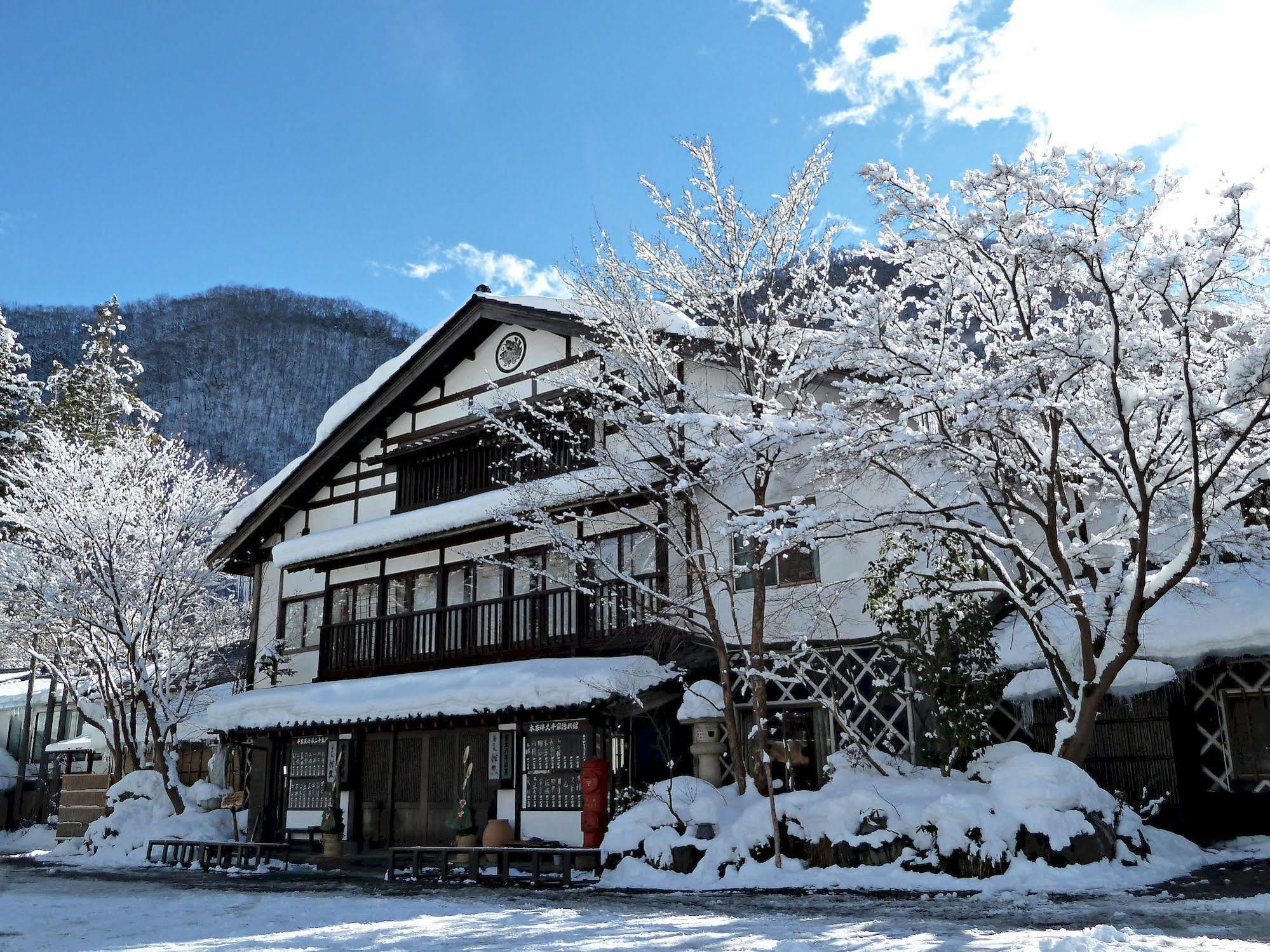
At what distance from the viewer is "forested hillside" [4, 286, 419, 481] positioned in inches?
3575

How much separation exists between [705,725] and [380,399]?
9898 millimetres

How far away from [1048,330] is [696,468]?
6.85 metres

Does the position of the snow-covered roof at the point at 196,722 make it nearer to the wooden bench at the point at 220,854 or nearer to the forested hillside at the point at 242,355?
the wooden bench at the point at 220,854

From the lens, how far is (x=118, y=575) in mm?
22141

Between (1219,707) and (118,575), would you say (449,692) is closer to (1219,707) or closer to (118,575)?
(118,575)

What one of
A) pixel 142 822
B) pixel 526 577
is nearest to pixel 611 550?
pixel 526 577

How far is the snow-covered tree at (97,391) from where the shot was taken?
117 ft

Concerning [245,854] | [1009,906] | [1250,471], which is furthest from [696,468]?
[245,854]

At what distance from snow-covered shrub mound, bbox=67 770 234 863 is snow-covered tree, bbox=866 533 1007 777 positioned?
13.9 metres

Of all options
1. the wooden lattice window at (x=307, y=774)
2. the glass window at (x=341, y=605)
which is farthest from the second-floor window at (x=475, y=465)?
the wooden lattice window at (x=307, y=774)

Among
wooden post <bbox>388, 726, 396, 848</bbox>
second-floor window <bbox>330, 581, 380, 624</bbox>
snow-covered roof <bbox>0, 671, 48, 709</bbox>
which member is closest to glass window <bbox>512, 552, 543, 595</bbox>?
wooden post <bbox>388, 726, 396, 848</bbox>

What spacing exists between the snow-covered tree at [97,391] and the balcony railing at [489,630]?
757 inches

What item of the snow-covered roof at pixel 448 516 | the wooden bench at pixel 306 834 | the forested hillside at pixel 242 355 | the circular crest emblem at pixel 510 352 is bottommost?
the wooden bench at pixel 306 834

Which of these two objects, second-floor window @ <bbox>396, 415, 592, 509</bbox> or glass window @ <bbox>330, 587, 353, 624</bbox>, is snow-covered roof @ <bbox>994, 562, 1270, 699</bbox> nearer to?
second-floor window @ <bbox>396, 415, 592, 509</bbox>
